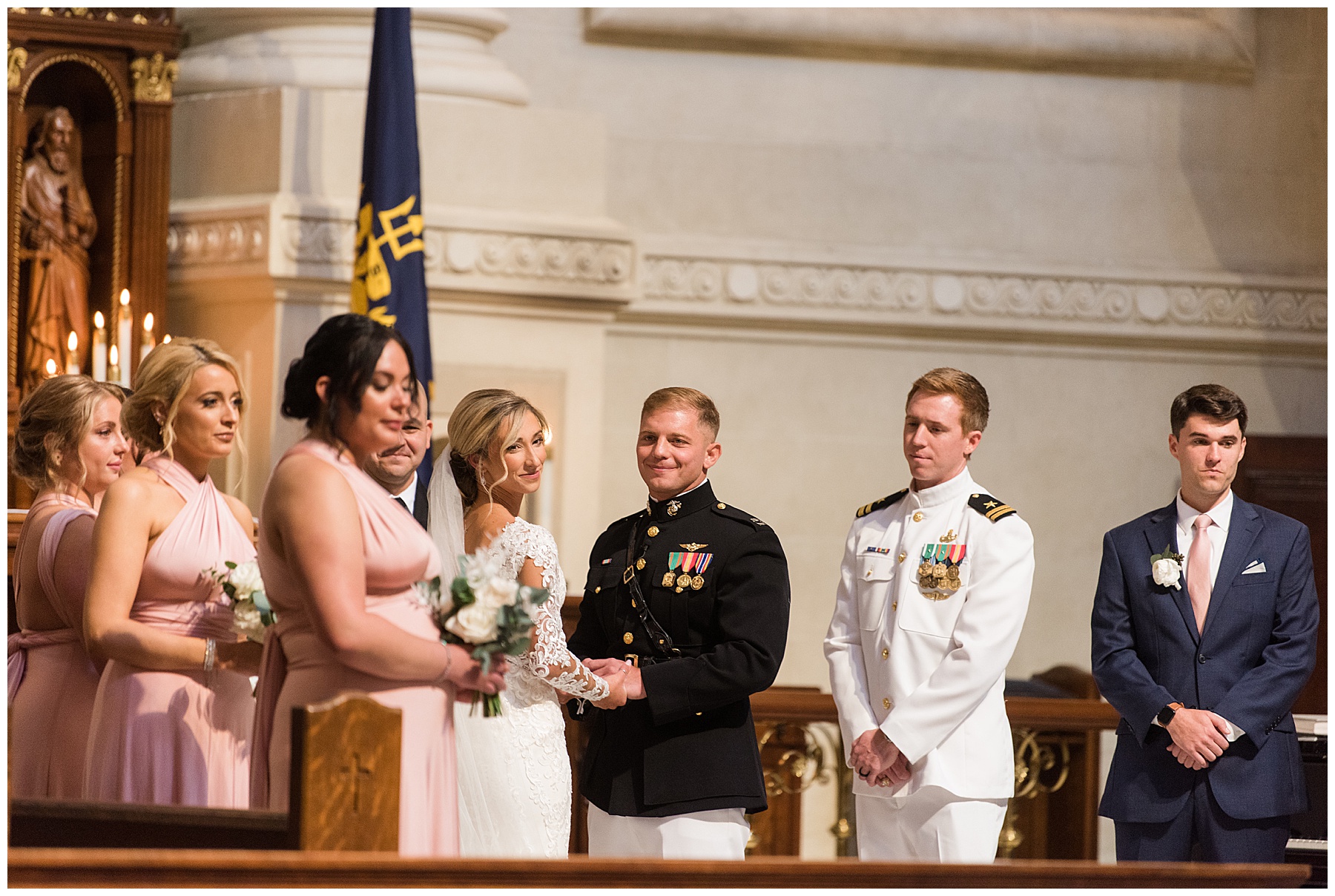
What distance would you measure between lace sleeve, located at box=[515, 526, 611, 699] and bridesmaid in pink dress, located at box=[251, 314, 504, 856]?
60 centimetres

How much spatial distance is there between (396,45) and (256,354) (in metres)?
1.30

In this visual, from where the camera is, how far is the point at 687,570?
11.8 feet

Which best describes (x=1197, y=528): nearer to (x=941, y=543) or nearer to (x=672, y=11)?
(x=941, y=543)

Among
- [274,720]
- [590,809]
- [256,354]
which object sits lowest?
[590,809]

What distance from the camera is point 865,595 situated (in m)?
3.90

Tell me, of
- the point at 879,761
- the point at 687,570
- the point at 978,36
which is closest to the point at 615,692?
the point at 687,570

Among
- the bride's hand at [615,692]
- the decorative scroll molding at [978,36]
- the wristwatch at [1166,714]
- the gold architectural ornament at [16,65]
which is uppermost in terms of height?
the decorative scroll molding at [978,36]

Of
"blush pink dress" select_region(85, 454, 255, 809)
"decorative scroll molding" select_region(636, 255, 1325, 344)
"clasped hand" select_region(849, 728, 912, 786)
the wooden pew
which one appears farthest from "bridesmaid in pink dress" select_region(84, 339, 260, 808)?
"decorative scroll molding" select_region(636, 255, 1325, 344)

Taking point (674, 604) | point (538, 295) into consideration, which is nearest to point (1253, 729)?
point (674, 604)

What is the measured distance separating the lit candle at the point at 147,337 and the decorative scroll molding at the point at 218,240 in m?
0.51

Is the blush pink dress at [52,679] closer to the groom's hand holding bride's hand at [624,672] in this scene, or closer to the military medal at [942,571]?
the groom's hand holding bride's hand at [624,672]

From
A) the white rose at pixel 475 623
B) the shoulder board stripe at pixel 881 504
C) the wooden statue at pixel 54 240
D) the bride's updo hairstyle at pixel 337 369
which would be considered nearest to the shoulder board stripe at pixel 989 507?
the shoulder board stripe at pixel 881 504

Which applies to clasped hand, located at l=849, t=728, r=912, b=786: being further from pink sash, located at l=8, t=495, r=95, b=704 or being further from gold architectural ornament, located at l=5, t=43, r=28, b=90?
gold architectural ornament, located at l=5, t=43, r=28, b=90

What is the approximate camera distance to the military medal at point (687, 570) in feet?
11.8
